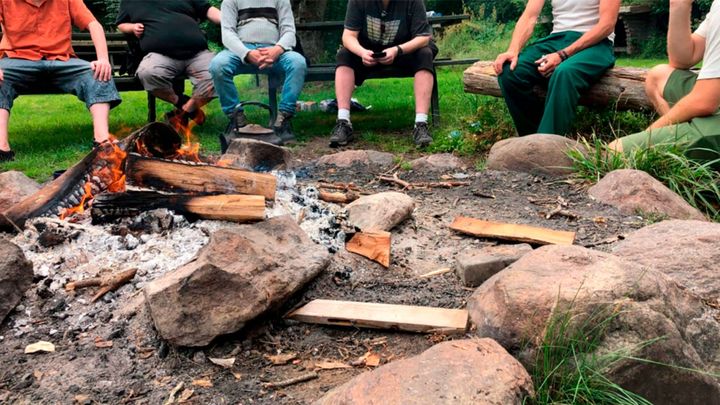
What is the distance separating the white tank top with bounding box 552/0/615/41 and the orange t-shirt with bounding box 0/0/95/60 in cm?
415

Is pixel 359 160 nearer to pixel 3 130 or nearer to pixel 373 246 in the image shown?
pixel 373 246

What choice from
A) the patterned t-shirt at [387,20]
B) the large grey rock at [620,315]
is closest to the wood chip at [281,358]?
the large grey rock at [620,315]

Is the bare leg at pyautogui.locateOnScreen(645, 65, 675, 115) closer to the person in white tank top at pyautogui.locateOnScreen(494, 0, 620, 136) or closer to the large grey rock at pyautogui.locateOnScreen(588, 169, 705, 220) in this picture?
the person in white tank top at pyautogui.locateOnScreen(494, 0, 620, 136)

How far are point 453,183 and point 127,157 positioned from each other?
2.13 m

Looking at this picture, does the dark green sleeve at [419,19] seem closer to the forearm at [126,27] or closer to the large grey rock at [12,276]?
the forearm at [126,27]

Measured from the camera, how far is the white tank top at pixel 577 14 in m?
5.15

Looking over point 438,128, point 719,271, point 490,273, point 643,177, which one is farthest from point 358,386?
point 438,128

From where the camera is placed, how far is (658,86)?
459cm

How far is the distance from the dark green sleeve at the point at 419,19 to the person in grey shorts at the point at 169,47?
81.0 inches

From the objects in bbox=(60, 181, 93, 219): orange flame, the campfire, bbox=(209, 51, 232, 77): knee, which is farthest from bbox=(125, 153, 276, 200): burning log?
bbox=(209, 51, 232, 77): knee

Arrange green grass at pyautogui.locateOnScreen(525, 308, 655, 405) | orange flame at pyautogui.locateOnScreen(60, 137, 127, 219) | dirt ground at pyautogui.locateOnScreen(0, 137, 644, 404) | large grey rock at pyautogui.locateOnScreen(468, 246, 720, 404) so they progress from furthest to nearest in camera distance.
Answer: orange flame at pyautogui.locateOnScreen(60, 137, 127, 219) < dirt ground at pyautogui.locateOnScreen(0, 137, 644, 404) < large grey rock at pyautogui.locateOnScreen(468, 246, 720, 404) < green grass at pyautogui.locateOnScreen(525, 308, 655, 405)

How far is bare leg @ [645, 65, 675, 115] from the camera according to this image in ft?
14.8

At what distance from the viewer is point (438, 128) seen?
6.63 metres

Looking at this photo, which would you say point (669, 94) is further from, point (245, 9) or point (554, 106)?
point (245, 9)
